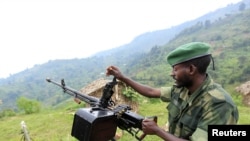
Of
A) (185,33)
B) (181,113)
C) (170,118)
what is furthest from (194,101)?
(185,33)

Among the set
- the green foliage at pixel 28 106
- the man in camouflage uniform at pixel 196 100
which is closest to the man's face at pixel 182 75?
the man in camouflage uniform at pixel 196 100

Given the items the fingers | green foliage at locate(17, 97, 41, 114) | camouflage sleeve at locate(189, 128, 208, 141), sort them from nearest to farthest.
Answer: camouflage sleeve at locate(189, 128, 208, 141) < the fingers < green foliage at locate(17, 97, 41, 114)

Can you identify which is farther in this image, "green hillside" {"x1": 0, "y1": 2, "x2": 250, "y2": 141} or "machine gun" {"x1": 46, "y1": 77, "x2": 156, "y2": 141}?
"green hillside" {"x1": 0, "y1": 2, "x2": 250, "y2": 141}

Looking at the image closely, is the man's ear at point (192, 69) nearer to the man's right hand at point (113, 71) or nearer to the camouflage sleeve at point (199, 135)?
the camouflage sleeve at point (199, 135)

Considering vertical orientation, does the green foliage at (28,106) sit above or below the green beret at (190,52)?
below

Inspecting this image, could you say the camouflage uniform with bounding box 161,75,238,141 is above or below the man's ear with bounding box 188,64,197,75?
below

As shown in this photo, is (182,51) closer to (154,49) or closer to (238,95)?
(238,95)

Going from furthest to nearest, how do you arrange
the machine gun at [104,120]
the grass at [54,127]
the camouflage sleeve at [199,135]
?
the grass at [54,127] < the machine gun at [104,120] < the camouflage sleeve at [199,135]

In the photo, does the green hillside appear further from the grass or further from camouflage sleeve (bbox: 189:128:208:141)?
camouflage sleeve (bbox: 189:128:208:141)

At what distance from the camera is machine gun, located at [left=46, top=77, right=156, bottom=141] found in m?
2.97

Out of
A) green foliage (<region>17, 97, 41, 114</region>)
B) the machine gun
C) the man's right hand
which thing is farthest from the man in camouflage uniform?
green foliage (<region>17, 97, 41, 114</region>)

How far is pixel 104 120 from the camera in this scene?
3021mm

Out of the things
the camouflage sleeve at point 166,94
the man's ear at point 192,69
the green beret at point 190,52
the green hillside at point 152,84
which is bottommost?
the green hillside at point 152,84

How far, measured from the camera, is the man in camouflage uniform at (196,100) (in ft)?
8.83
